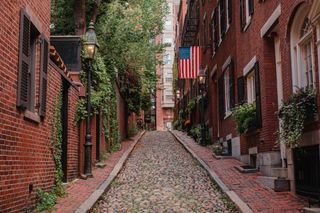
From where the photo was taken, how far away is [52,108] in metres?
10.2

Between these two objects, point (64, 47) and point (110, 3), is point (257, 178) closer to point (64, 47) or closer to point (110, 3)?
point (64, 47)

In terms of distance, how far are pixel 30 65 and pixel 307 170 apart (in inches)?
215

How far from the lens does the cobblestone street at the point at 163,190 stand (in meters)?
9.97

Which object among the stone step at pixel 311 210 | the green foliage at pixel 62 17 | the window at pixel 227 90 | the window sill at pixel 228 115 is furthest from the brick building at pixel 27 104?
the window at pixel 227 90

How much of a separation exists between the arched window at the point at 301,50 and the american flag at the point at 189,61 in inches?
537

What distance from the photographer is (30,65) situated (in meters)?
8.72

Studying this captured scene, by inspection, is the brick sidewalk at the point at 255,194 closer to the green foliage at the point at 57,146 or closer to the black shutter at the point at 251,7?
the green foliage at the point at 57,146

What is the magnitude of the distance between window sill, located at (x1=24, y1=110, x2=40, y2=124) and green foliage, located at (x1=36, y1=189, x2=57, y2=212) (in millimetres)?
1327

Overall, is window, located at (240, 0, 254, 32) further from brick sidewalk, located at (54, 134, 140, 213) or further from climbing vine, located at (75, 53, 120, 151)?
brick sidewalk, located at (54, 134, 140, 213)

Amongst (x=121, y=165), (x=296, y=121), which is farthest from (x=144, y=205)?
(x=121, y=165)

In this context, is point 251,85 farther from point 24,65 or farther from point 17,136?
point 17,136

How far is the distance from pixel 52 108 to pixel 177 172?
19.9 ft

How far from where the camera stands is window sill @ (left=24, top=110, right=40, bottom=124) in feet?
26.5

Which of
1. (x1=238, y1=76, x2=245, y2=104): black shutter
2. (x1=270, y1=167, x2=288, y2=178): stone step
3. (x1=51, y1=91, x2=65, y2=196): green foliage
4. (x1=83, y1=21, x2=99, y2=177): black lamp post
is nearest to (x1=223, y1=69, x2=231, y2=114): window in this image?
(x1=238, y1=76, x2=245, y2=104): black shutter
